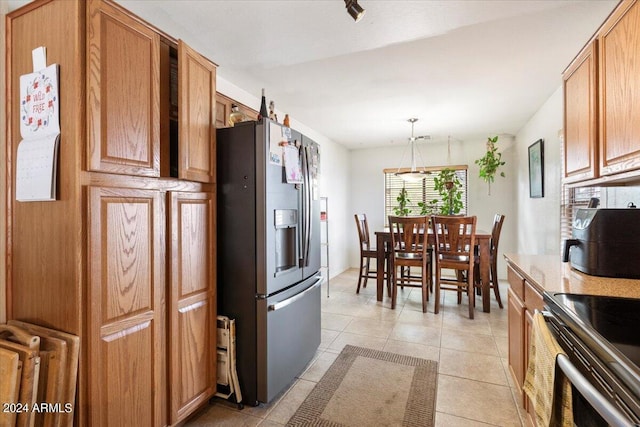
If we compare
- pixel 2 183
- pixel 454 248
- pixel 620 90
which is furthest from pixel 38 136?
pixel 454 248

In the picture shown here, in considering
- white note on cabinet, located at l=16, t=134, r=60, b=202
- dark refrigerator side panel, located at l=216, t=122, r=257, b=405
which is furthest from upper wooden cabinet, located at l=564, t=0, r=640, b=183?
white note on cabinet, located at l=16, t=134, r=60, b=202

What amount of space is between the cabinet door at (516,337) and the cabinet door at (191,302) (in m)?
1.81

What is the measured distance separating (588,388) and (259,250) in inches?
60.0

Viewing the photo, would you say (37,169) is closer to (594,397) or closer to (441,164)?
(594,397)

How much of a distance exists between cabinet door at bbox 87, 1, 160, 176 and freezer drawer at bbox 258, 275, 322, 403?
1079mm

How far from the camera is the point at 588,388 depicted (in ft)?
2.64

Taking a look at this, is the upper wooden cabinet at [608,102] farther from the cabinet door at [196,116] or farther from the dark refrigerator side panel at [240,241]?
the cabinet door at [196,116]

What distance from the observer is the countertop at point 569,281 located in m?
1.27

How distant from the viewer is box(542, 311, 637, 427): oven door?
2.38 feet

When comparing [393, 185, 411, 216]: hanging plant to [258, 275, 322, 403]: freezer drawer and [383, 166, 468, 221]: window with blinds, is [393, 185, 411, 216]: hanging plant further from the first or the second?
[258, 275, 322, 403]: freezer drawer

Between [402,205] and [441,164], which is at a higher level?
[441,164]

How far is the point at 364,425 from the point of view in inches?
68.7

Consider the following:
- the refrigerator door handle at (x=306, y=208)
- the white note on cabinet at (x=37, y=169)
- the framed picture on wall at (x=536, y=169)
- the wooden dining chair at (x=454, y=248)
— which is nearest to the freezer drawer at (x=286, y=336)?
the refrigerator door handle at (x=306, y=208)

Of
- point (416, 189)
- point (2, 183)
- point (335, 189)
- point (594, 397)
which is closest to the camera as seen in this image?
point (594, 397)
